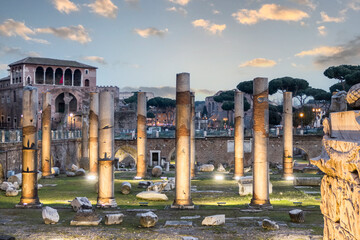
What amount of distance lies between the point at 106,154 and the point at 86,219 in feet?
10.5

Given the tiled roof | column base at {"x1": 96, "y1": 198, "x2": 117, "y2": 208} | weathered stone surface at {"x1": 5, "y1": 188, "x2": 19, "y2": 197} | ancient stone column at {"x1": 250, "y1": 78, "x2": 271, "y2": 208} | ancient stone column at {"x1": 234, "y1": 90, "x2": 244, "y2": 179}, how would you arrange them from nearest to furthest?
ancient stone column at {"x1": 250, "y1": 78, "x2": 271, "y2": 208} → column base at {"x1": 96, "y1": 198, "x2": 117, "y2": 208} → weathered stone surface at {"x1": 5, "y1": 188, "x2": 19, "y2": 197} → ancient stone column at {"x1": 234, "y1": 90, "x2": 244, "y2": 179} → the tiled roof

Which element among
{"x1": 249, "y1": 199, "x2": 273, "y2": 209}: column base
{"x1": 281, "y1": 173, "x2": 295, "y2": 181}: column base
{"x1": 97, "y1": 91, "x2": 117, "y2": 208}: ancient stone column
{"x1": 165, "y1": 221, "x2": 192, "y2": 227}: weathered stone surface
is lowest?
{"x1": 281, "y1": 173, "x2": 295, "y2": 181}: column base

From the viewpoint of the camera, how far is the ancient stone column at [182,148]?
12664 mm

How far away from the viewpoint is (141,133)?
21.6 meters

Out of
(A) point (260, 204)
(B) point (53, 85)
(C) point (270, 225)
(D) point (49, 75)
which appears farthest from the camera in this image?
(D) point (49, 75)

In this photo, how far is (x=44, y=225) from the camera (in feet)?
34.0

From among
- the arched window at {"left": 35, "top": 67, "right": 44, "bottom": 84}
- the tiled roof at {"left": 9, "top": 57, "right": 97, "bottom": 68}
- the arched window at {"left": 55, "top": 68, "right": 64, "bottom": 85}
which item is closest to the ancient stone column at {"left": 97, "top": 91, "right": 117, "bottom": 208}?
the tiled roof at {"left": 9, "top": 57, "right": 97, "bottom": 68}

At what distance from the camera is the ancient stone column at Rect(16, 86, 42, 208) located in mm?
13125

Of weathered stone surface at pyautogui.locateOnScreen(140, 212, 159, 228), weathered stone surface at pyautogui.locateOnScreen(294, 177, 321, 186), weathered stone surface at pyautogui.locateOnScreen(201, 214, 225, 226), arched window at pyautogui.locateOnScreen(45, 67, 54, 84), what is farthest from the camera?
arched window at pyautogui.locateOnScreen(45, 67, 54, 84)

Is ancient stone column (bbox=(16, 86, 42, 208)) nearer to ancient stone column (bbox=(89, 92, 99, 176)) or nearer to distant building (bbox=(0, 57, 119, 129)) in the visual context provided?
ancient stone column (bbox=(89, 92, 99, 176))

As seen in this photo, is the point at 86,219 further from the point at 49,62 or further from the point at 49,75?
the point at 49,75

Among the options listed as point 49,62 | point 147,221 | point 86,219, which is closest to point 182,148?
point 147,221

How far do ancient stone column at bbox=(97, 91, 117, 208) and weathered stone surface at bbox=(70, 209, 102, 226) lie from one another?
92.7 inches

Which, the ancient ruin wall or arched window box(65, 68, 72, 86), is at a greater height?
arched window box(65, 68, 72, 86)
